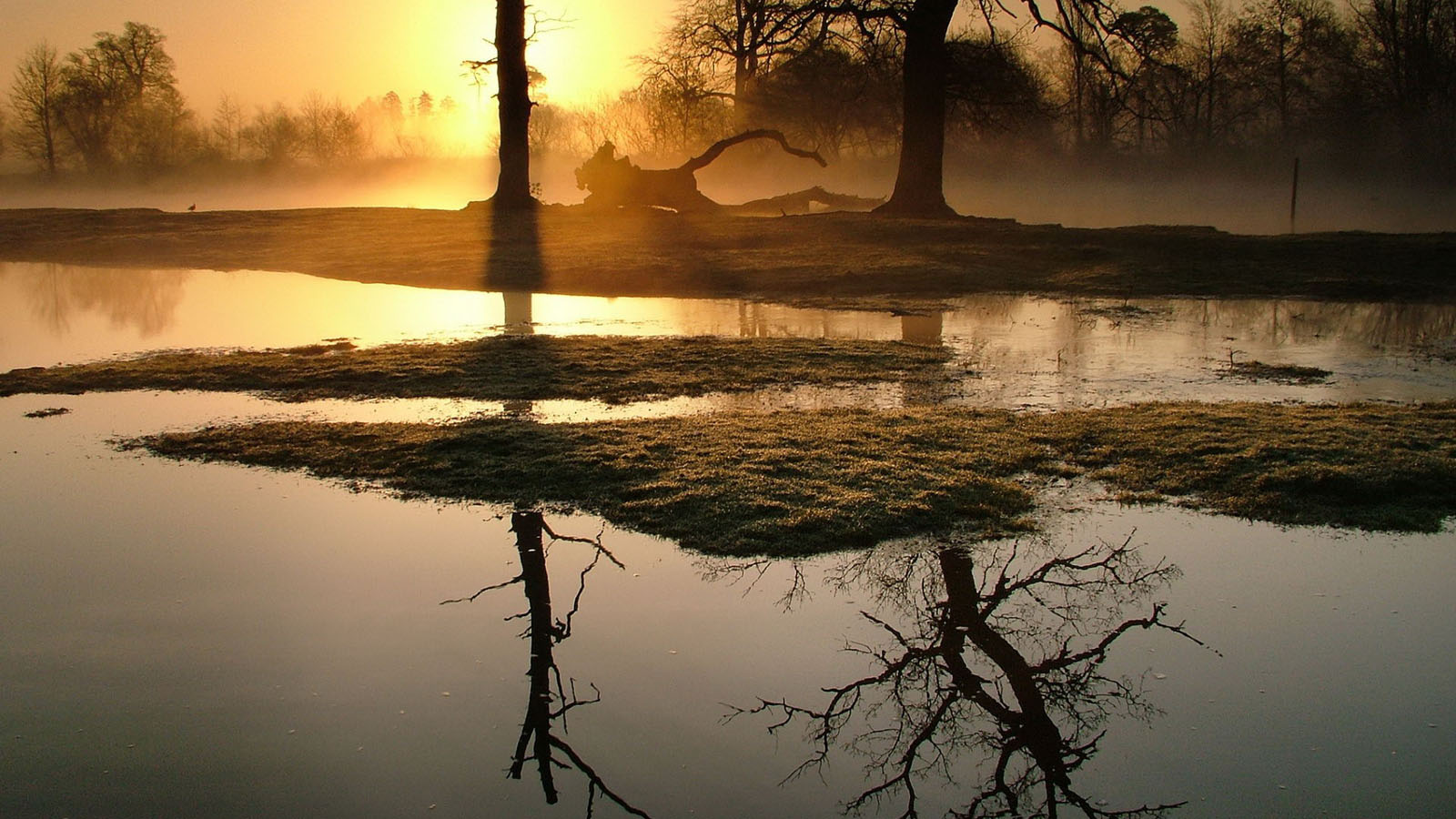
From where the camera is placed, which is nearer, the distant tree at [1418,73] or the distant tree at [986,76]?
the distant tree at [986,76]

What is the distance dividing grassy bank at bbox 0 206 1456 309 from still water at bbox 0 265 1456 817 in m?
9.18

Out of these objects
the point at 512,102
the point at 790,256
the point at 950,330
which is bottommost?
the point at 950,330

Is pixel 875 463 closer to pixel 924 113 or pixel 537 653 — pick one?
pixel 537 653

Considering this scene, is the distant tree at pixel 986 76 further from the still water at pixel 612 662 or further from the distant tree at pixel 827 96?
the still water at pixel 612 662

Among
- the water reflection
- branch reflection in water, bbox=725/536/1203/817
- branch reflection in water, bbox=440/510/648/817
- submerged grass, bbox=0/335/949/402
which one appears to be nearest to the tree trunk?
branch reflection in water, bbox=440/510/648/817

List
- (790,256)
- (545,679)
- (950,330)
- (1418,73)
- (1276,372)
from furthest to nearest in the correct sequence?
1. (1418,73)
2. (790,256)
3. (950,330)
4. (1276,372)
5. (545,679)

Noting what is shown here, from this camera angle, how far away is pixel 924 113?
914 inches

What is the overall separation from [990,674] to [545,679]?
148 centimetres

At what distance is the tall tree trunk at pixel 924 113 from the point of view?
2275 cm

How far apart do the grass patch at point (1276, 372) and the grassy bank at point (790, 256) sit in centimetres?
492

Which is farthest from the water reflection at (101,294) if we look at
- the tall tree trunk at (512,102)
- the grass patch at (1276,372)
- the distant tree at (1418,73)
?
the distant tree at (1418,73)

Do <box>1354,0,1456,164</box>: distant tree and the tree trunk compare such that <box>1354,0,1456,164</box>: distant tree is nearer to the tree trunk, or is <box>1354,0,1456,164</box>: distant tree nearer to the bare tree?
the bare tree

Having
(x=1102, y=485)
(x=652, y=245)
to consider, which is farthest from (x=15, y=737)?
(x=652, y=245)

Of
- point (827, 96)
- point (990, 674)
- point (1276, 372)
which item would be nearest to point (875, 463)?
point (990, 674)
